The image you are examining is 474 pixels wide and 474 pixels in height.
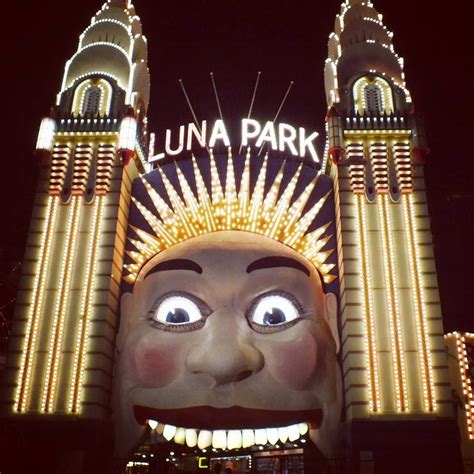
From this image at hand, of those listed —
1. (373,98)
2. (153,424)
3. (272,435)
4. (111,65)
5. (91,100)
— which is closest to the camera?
(272,435)

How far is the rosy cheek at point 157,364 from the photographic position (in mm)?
15672

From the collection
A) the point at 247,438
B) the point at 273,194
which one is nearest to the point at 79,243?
the point at 273,194

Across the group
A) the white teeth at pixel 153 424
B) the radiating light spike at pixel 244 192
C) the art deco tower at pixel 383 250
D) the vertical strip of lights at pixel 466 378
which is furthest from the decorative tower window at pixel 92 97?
the vertical strip of lights at pixel 466 378

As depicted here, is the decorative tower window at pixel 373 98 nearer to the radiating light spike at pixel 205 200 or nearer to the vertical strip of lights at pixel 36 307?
the radiating light spike at pixel 205 200

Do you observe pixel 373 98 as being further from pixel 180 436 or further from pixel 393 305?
pixel 180 436

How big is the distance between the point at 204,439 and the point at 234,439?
2.67ft

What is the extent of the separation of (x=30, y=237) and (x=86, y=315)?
335 centimetres

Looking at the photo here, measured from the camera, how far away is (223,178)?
19734mm

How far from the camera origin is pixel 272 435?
51.4 ft

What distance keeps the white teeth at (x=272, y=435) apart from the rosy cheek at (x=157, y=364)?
2954 mm

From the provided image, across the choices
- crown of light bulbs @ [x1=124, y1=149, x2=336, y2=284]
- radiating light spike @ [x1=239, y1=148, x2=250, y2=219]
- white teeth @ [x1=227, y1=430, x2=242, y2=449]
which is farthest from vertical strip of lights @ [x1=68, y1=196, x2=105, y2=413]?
radiating light spike @ [x1=239, y1=148, x2=250, y2=219]

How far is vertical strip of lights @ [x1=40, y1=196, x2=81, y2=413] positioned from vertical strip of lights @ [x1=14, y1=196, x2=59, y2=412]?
487mm

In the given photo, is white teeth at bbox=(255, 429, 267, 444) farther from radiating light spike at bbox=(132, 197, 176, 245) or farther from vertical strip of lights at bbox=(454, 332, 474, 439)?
vertical strip of lights at bbox=(454, 332, 474, 439)

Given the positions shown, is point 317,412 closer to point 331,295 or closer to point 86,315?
point 331,295
